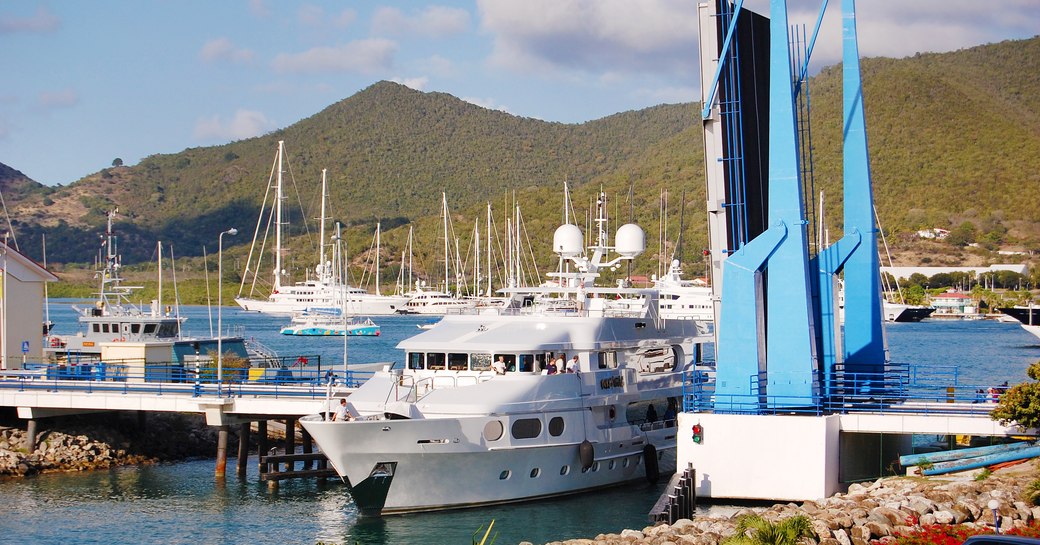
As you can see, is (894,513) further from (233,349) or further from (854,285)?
(233,349)

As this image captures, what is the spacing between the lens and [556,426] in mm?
30547

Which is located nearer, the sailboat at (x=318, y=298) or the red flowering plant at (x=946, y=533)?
the red flowering plant at (x=946, y=533)

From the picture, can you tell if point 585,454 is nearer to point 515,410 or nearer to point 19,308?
point 515,410

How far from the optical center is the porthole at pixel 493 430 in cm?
2891

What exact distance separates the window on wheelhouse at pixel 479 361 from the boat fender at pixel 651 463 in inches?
245

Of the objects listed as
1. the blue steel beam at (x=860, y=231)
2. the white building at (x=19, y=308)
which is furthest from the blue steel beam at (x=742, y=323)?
the white building at (x=19, y=308)

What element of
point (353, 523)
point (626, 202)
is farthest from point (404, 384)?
point (626, 202)

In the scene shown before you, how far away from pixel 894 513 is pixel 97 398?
24206 millimetres

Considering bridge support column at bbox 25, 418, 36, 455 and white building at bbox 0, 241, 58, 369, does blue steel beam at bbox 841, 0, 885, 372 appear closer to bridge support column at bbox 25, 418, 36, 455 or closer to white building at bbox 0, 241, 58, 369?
bridge support column at bbox 25, 418, 36, 455

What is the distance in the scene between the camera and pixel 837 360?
3133 cm

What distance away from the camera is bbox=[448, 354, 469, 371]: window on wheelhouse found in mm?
30984

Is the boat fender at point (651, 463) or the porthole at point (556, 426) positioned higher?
the porthole at point (556, 426)

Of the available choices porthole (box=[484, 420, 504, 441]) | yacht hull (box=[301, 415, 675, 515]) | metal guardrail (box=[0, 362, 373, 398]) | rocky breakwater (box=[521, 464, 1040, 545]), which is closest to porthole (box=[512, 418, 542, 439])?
yacht hull (box=[301, 415, 675, 515])

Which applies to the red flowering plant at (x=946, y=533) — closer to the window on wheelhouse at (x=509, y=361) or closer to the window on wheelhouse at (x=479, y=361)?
the window on wheelhouse at (x=509, y=361)
